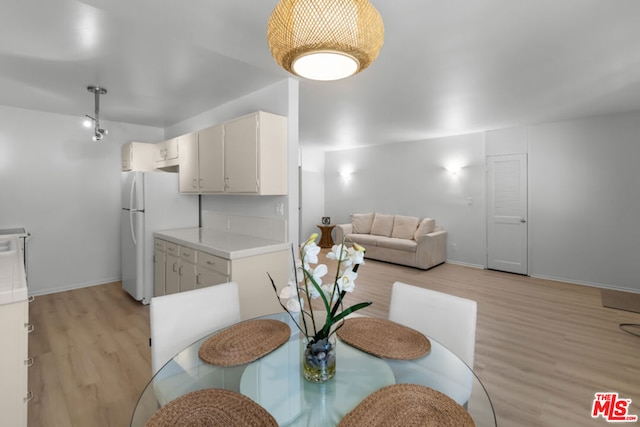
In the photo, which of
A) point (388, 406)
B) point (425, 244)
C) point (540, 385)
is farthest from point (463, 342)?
point (425, 244)

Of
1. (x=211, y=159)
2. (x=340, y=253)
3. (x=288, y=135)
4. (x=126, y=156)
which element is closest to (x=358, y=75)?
(x=288, y=135)

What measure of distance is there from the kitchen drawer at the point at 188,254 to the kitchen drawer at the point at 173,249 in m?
0.10

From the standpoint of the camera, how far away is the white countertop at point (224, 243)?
2.66 meters

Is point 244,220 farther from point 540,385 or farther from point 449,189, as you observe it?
point 449,189

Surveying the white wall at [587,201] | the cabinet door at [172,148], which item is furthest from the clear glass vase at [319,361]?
the white wall at [587,201]

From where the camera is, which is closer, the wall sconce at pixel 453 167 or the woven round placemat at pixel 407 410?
the woven round placemat at pixel 407 410

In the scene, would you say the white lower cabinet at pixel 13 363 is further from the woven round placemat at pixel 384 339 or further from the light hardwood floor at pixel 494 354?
the woven round placemat at pixel 384 339

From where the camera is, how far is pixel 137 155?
14.1ft

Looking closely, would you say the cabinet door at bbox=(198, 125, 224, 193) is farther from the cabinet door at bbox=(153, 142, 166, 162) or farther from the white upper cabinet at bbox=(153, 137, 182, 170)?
the cabinet door at bbox=(153, 142, 166, 162)

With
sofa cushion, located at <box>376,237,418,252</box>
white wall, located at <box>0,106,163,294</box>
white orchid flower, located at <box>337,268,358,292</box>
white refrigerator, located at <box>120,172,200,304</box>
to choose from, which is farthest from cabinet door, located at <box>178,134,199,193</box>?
sofa cushion, located at <box>376,237,418,252</box>

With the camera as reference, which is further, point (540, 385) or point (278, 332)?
point (540, 385)

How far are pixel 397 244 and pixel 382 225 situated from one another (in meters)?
0.92

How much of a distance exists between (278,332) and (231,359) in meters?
0.27

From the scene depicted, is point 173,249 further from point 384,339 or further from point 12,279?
point 384,339
